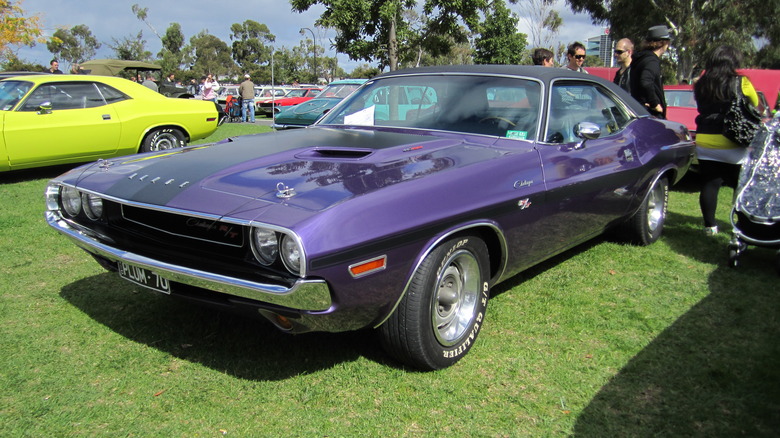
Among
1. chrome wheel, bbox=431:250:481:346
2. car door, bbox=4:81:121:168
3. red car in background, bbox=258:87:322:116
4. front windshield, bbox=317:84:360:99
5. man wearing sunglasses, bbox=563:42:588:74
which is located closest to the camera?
chrome wheel, bbox=431:250:481:346

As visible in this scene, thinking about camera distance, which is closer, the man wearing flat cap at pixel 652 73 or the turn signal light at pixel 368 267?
the turn signal light at pixel 368 267

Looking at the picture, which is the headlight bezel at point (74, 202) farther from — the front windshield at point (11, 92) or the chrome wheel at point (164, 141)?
the chrome wheel at point (164, 141)

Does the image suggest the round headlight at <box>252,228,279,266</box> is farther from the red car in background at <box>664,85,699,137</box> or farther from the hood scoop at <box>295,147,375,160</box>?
the red car in background at <box>664,85,699,137</box>

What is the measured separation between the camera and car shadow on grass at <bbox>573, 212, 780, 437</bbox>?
7.77ft

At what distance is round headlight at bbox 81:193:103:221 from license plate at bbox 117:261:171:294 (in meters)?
0.39

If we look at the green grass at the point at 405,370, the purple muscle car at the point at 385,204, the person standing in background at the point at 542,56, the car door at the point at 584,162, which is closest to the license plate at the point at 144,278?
the purple muscle car at the point at 385,204

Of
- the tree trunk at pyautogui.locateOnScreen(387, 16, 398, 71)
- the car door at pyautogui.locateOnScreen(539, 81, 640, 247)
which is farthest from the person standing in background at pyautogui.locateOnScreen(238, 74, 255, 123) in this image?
the car door at pyautogui.locateOnScreen(539, 81, 640, 247)

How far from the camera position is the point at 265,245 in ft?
7.45

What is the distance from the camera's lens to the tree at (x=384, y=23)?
46.5 ft

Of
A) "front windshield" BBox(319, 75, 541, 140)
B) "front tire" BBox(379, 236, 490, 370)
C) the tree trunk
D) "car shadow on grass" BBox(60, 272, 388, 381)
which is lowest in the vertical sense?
"car shadow on grass" BBox(60, 272, 388, 381)

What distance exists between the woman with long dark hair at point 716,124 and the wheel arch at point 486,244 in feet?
9.48

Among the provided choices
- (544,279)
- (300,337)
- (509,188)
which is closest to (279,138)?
(300,337)

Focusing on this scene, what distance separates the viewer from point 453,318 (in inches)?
114

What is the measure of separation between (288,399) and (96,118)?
6.68m
